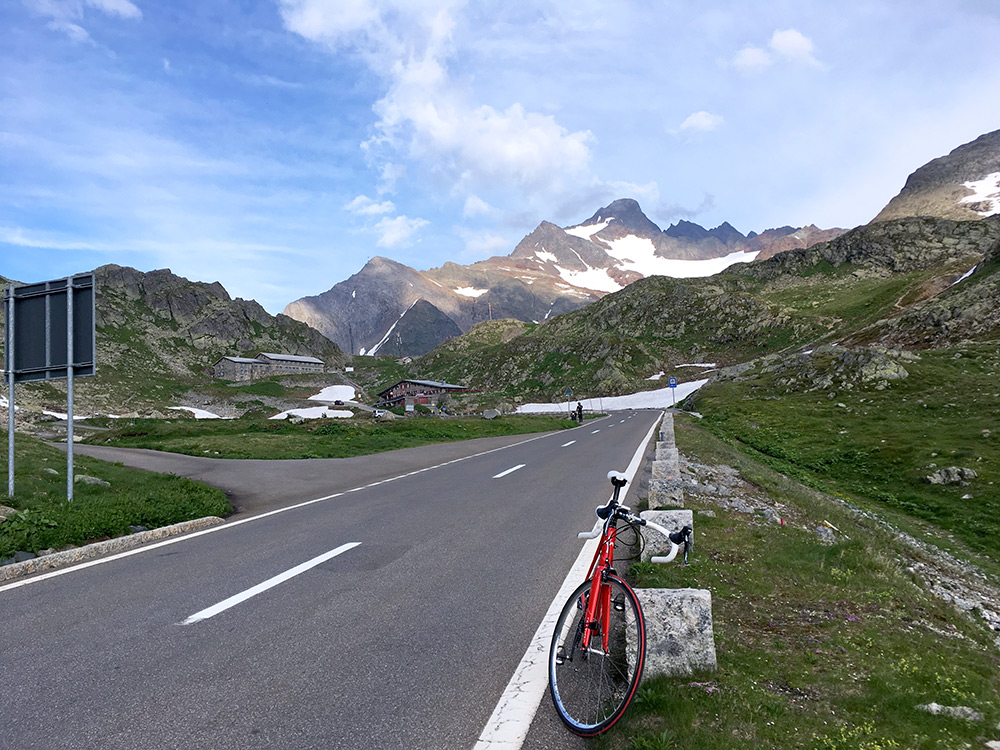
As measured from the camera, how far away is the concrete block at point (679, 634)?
4223 mm

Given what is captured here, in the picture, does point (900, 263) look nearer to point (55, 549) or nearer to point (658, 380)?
point (658, 380)

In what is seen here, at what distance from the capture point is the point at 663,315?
580 ft

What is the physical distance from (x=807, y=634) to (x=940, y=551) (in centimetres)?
1254

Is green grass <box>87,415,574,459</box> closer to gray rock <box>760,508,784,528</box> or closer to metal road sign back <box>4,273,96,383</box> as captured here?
metal road sign back <box>4,273,96,383</box>

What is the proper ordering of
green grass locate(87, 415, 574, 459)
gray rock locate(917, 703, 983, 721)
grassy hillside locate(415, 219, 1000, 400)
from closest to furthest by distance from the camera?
gray rock locate(917, 703, 983, 721), green grass locate(87, 415, 574, 459), grassy hillside locate(415, 219, 1000, 400)

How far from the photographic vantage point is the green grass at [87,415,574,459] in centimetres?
2740

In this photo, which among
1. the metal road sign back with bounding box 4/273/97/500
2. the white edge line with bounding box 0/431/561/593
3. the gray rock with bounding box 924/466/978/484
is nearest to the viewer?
the white edge line with bounding box 0/431/561/593

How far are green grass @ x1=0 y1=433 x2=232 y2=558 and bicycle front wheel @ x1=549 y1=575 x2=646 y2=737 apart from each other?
902cm

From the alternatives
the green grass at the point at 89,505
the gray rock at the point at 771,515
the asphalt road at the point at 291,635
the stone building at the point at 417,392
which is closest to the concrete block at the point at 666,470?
the asphalt road at the point at 291,635

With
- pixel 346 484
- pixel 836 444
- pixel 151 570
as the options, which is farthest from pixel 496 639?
pixel 836 444

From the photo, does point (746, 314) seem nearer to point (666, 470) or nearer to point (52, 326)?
point (666, 470)

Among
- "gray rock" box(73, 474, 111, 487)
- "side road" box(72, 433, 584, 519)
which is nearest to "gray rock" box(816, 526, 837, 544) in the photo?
"side road" box(72, 433, 584, 519)

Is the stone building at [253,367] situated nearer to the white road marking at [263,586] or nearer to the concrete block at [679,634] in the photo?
the white road marking at [263,586]

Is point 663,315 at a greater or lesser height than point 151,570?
greater
